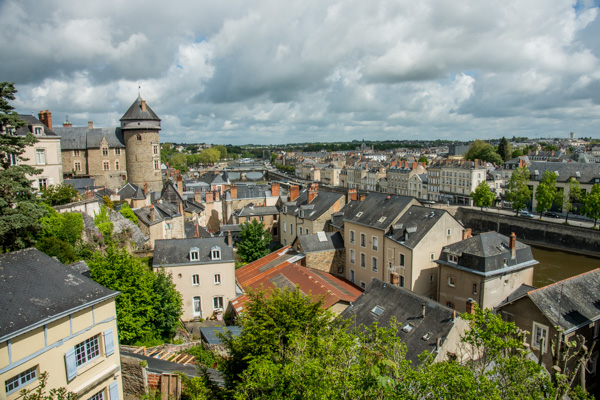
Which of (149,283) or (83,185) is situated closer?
(149,283)

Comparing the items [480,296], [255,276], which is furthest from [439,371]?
[255,276]

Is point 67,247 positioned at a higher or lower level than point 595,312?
higher

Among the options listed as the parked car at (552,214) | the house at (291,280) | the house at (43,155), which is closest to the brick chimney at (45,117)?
the house at (43,155)

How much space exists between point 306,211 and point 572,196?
38.5 m

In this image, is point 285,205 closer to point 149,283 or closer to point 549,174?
point 149,283

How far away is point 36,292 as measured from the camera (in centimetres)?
1109

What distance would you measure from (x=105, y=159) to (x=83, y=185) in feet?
19.1

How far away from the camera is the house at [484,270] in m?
22.9

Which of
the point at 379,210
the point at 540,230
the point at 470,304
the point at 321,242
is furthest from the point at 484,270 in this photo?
the point at 540,230

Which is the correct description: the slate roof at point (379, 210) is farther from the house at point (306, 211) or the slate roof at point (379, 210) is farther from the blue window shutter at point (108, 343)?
the blue window shutter at point (108, 343)

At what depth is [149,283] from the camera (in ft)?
64.8

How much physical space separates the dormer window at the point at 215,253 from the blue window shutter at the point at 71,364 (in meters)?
14.0

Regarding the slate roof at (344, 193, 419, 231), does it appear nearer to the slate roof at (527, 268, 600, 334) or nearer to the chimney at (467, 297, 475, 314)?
the chimney at (467, 297, 475, 314)

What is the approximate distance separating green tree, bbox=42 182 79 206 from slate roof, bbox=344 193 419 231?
64.1ft
